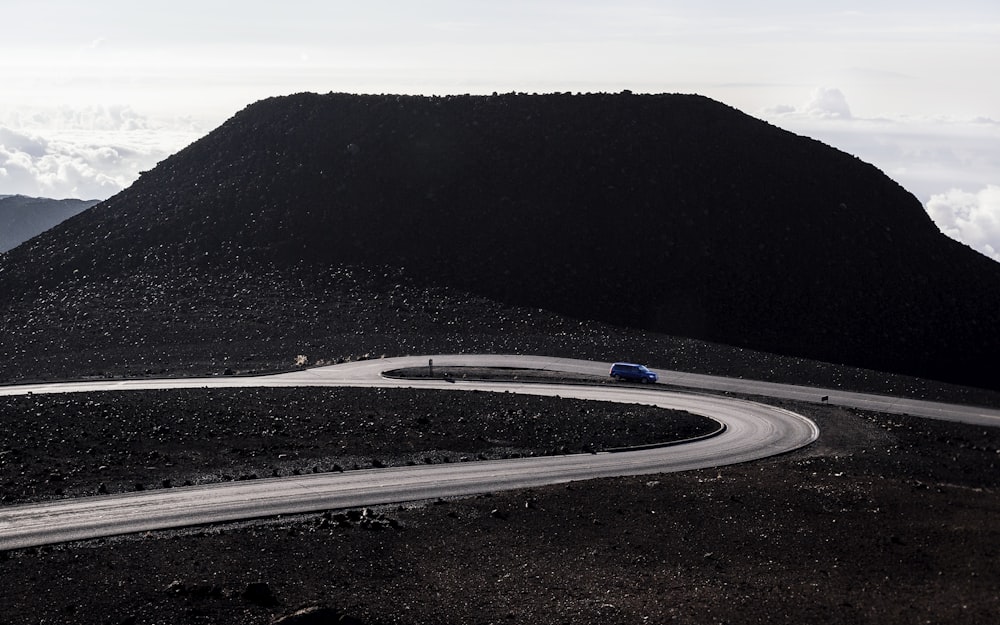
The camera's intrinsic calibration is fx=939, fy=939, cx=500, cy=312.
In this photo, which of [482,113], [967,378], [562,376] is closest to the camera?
[562,376]

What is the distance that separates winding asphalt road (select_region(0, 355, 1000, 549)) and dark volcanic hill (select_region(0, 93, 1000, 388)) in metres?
25.9

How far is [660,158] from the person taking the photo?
318 ft

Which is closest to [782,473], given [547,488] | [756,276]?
[547,488]

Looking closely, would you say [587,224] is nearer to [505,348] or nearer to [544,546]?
[505,348]

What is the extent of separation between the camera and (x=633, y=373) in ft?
190

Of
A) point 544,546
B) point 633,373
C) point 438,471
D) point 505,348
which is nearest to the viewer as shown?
point 544,546

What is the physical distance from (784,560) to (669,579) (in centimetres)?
320

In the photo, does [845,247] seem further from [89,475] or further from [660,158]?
[89,475]

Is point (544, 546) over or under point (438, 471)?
over

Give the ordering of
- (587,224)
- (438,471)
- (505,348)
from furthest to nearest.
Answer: (587,224)
(505,348)
(438,471)

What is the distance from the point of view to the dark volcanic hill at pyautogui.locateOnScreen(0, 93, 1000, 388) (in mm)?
80375

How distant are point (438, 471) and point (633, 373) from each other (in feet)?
82.6

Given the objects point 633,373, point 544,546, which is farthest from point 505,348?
point 544,546

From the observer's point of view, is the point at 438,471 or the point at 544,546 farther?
the point at 438,471
